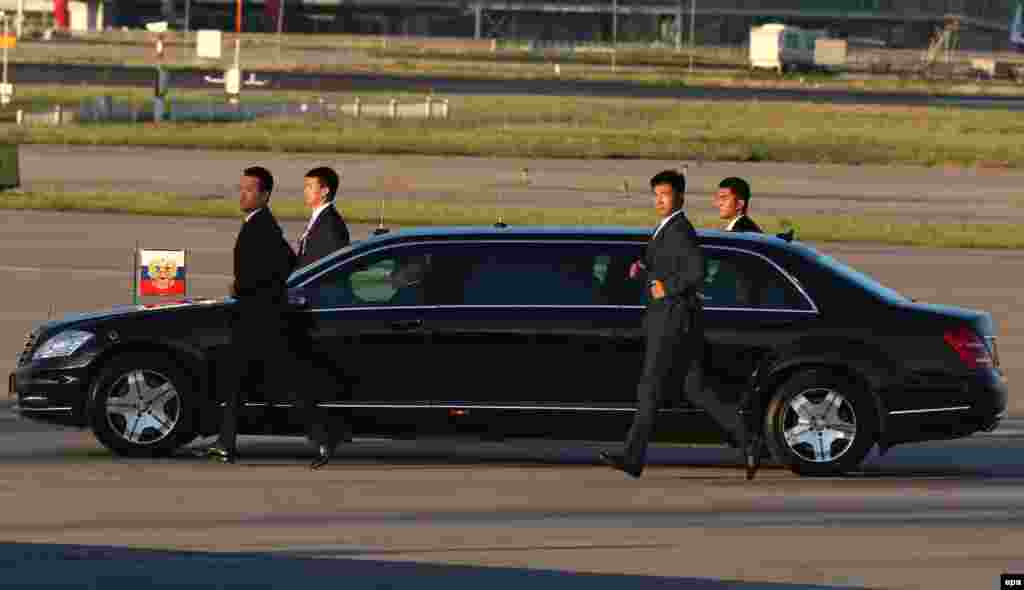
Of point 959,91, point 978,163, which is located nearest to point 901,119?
point 978,163

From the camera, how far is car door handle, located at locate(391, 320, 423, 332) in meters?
13.3

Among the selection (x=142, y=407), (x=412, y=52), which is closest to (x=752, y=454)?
(x=142, y=407)

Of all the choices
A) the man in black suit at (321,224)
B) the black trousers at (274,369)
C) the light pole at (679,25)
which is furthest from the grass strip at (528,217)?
the light pole at (679,25)

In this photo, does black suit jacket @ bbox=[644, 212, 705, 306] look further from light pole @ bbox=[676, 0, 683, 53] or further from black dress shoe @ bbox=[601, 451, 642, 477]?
light pole @ bbox=[676, 0, 683, 53]

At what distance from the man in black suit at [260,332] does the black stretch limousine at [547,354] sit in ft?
0.57

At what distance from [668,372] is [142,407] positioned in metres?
3.40

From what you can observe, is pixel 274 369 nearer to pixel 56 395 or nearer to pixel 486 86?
pixel 56 395

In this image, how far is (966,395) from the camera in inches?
518

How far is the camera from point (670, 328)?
1266cm

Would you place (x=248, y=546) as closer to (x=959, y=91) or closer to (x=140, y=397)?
(x=140, y=397)

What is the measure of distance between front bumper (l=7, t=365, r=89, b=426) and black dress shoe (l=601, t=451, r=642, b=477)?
3350mm

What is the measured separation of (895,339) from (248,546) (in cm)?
474

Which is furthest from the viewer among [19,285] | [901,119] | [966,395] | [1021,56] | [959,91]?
[1021,56]

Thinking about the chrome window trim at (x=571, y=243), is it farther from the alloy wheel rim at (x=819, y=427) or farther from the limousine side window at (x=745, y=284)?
the alloy wheel rim at (x=819, y=427)
